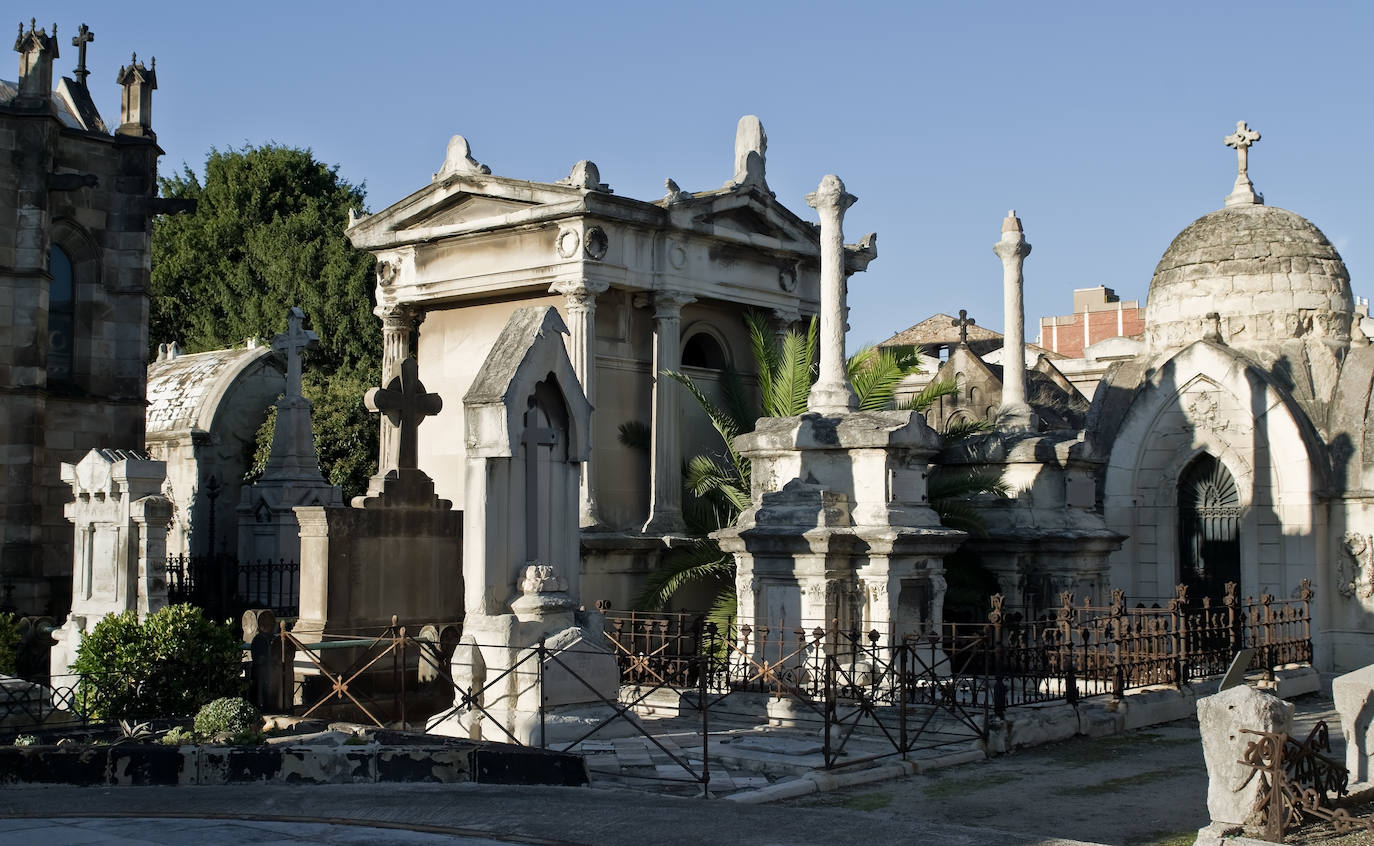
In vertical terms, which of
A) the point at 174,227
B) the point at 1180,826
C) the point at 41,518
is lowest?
the point at 1180,826

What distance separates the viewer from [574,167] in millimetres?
19062

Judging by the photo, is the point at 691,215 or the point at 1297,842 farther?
the point at 691,215

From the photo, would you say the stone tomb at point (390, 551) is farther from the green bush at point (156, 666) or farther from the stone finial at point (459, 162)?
the stone finial at point (459, 162)

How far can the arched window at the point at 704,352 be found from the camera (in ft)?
70.9

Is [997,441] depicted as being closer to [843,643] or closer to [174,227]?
[843,643]

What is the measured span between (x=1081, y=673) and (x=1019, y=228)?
541 centimetres

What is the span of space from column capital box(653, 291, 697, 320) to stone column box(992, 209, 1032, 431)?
4.32m

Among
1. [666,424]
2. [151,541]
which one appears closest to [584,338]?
[666,424]

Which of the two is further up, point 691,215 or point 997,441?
point 691,215

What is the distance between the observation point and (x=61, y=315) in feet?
67.6

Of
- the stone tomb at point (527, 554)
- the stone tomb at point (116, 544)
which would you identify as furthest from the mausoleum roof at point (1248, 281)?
the stone tomb at point (116, 544)

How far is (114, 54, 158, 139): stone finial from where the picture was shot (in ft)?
69.1

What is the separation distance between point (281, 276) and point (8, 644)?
22804mm

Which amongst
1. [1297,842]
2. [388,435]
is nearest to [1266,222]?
[388,435]
